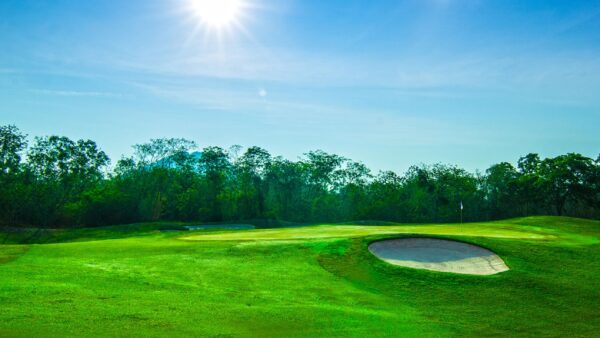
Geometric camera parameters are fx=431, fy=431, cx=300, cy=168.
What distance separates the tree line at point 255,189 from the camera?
63438 millimetres

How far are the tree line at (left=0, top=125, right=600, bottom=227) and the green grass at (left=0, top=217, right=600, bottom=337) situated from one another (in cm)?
4703

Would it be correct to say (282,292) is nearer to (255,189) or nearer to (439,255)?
(439,255)

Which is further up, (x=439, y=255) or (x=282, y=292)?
(x=439, y=255)

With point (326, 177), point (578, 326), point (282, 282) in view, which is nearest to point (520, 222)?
point (578, 326)

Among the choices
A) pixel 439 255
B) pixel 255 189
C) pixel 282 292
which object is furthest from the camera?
pixel 255 189

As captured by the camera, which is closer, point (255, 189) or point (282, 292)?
point (282, 292)

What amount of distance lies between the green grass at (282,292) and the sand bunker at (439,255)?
0.72 metres

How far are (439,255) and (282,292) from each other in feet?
33.4

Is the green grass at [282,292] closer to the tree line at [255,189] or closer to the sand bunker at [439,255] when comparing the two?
the sand bunker at [439,255]

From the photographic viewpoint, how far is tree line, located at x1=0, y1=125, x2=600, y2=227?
63.4 metres

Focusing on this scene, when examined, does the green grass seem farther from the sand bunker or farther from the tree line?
the tree line

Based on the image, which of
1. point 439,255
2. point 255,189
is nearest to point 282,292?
point 439,255

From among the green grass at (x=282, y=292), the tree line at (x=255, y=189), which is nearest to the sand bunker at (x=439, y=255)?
the green grass at (x=282, y=292)

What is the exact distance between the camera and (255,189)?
7975 cm
